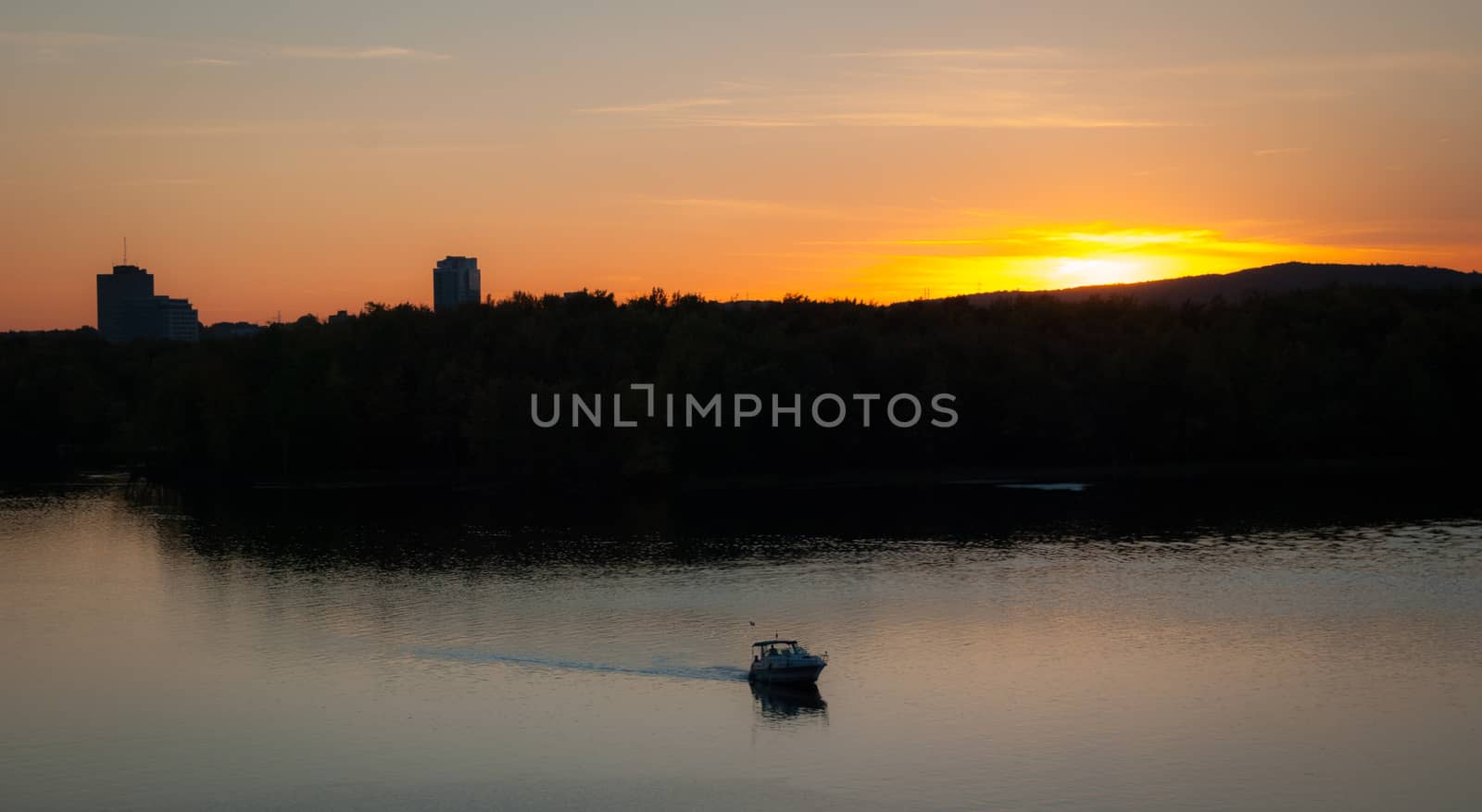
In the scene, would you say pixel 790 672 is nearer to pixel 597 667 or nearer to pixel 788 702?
pixel 788 702

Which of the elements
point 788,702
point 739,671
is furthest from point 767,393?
point 788,702

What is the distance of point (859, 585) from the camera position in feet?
223

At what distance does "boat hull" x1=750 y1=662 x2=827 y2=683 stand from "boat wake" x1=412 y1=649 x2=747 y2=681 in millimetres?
2107

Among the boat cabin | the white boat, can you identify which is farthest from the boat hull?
the boat cabin

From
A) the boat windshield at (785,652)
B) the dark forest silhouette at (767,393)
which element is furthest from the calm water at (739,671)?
the dark forest silhouette at (767,393)

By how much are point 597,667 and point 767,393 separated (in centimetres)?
6409

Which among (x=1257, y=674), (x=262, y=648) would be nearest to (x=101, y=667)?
(x=262, y=648)

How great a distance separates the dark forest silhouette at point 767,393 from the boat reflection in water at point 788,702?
60087mm

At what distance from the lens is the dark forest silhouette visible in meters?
114

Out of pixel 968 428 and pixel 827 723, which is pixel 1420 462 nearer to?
pixel 968 428

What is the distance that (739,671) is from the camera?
50938 mm

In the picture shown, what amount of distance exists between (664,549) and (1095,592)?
2415cm

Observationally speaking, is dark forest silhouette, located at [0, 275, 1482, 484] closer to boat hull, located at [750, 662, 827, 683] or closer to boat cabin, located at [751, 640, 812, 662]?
A: boat cabin, located at [751, 640, 812, 662]

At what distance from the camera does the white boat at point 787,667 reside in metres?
47.9
